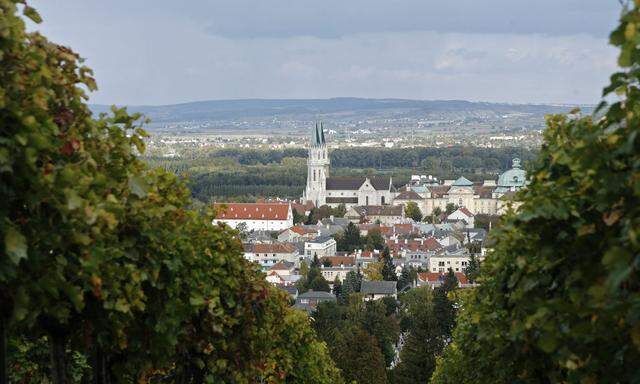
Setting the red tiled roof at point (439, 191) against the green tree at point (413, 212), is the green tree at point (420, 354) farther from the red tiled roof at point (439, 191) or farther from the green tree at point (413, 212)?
the red tiled roof at point (439, 191)

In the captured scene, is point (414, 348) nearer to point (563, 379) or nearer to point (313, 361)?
point (313, 361)

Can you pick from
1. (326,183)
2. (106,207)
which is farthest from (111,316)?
(326,183)

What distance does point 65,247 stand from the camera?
260 inches

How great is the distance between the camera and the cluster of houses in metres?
71.4

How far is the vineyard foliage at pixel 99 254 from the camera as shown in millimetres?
6359

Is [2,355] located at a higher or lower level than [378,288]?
higher

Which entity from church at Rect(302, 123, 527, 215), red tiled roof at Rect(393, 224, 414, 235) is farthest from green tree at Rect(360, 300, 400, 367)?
church at Rect(302, 123, 527, 215)

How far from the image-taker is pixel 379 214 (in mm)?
119188

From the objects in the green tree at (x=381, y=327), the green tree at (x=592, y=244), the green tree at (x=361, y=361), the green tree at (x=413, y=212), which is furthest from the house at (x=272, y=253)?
the green tree at (x=592, y=244)

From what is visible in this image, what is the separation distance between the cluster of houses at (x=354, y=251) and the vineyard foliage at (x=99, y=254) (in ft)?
147

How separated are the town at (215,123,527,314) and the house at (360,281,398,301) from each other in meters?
0.06

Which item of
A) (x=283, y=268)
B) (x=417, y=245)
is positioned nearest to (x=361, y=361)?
(x=283, y=268)

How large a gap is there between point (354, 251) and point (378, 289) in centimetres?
2325

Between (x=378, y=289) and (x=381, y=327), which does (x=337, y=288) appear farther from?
(x=381, y=327)
